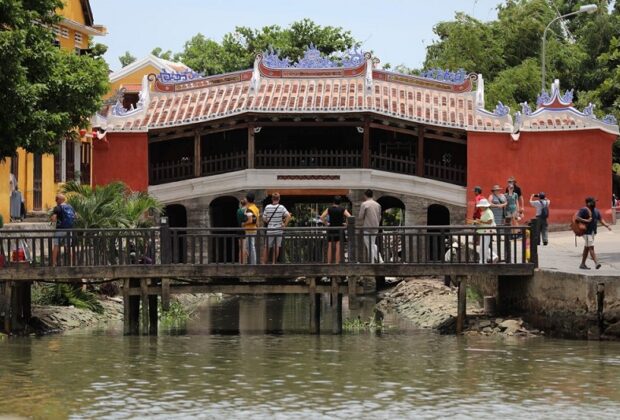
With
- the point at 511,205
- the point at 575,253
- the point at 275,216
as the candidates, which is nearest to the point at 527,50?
the point at 511,205

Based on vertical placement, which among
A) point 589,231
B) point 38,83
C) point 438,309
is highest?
point 38,83

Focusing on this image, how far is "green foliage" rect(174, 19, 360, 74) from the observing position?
244 feet

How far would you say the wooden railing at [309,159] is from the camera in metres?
44.8

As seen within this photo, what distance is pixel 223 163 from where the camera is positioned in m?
46.1

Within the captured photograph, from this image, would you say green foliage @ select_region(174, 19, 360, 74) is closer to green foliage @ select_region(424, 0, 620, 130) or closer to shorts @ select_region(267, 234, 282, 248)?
green foliage @ select_region(424, 0, 620, 130)

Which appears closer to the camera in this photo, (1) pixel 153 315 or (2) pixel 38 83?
(1) pixel 153 315

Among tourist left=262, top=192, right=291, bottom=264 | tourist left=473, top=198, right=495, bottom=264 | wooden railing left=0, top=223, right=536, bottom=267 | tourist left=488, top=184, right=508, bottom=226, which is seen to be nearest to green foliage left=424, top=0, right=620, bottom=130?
tourist left=488, top=184, right=508, bottom=226

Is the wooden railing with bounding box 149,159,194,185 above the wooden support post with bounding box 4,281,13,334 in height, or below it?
above

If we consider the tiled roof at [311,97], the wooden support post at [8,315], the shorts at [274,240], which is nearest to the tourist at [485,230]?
the shorts at [274,240]

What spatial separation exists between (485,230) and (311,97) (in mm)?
15637

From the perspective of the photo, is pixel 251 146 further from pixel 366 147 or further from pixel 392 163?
pixel 392 163

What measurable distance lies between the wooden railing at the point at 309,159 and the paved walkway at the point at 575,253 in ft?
20.9

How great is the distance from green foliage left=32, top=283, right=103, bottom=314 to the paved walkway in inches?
372

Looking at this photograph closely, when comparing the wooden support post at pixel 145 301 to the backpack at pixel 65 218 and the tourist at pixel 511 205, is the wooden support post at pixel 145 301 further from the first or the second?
the tourist at pixel 511 205
